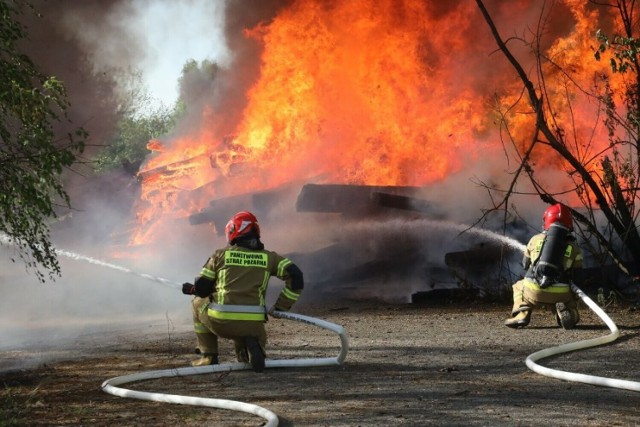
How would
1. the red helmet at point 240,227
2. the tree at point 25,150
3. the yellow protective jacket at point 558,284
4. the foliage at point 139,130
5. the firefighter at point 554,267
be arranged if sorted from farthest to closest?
the foliage at point 139,130 → the yellow protective jacket at point 558,284 → the firefighter at point 554,267 → the tree at point 25,150 → the red helmet at point 240,227

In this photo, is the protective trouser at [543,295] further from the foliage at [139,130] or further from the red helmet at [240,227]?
the foliage at [139,130]

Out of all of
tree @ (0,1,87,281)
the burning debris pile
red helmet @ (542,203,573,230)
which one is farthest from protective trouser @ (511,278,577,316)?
the burning debris pile

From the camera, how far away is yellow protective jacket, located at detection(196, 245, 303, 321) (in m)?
8.02

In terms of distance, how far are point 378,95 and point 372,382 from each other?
14281 millimetres

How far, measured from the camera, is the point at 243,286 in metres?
8.03

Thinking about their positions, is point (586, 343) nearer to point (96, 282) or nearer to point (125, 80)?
point (96, 282)

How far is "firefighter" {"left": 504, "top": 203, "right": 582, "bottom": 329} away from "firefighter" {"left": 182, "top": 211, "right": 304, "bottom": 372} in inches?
144

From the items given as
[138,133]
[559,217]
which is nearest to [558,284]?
[559,217]

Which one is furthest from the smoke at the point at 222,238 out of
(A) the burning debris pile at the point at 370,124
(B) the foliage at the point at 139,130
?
(B) the foliage at the point at 139,130

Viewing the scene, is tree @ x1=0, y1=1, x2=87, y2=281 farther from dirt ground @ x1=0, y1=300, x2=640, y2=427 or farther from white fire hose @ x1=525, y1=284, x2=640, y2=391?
white fire hose @ x1=525, y1=284, x2=640, y2=391

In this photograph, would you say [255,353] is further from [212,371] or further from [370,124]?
[370,124]

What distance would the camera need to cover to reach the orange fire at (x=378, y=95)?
20.1 meters

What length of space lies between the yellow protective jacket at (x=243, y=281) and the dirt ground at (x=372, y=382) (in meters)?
0.55

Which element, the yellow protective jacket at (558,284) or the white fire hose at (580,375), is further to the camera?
the yellow protective jacket at (558,284)
